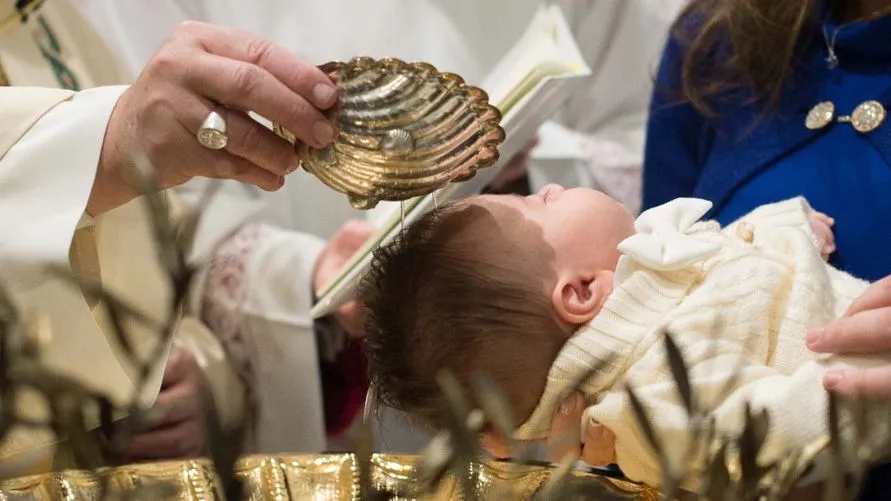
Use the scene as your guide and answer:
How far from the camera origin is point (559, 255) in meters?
0.61

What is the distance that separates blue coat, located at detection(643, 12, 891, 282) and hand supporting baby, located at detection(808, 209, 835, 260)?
2 centimetres

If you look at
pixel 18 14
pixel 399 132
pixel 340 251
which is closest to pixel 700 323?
pixel 399 132

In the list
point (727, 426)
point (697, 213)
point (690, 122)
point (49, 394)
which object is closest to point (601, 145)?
point (690, 122)

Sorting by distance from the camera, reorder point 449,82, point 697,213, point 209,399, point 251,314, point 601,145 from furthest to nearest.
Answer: point 601,145 < point 251,314 < point 697,213 < point 449,82 < point 209,399

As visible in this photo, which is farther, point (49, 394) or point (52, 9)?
point (52, 9)

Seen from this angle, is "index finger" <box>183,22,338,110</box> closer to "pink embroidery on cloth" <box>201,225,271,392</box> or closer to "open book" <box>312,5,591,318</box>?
"open book" <box>312,5,591,318</box>

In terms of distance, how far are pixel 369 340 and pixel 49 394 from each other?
410 mm

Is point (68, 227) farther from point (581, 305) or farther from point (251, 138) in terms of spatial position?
point (581, 305)

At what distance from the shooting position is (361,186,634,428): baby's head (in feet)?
1.86

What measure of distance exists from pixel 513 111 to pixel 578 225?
186mm

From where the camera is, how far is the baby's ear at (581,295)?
0.58m

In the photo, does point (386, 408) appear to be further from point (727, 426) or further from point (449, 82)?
point (727, 426)

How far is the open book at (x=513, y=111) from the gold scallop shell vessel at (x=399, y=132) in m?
0.08

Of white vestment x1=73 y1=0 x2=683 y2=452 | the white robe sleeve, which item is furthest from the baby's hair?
white vestment x1=73 y1=0 x2=683 y2=452
